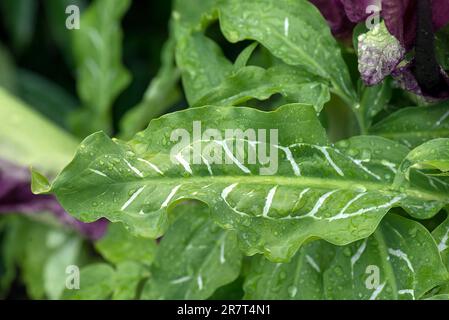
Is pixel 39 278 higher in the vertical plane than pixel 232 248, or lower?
lower

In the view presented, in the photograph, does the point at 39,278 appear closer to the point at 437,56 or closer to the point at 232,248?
the point at 232,248

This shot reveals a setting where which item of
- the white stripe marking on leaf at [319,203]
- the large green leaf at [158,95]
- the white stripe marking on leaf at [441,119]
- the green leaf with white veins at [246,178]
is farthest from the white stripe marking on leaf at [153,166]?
the large green leaf at [158,95]

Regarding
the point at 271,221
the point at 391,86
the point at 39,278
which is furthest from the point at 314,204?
the point at 39,278

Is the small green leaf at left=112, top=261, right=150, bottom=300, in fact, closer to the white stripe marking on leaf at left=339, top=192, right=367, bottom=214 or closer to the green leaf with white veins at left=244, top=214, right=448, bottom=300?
the green leaf with white veins at left=244, top=214, right=448, bottom=300

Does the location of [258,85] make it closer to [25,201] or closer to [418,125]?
[418,125]

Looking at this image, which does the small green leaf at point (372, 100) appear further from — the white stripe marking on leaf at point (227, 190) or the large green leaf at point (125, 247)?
the large green leaf at point (125, 247)

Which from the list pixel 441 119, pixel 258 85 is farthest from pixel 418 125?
pixel 258 85
